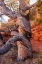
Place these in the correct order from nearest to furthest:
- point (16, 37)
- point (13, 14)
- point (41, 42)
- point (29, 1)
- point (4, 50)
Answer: point (4, 50) → point (16, 37) → point (13, 14) → point (29, 1) → point (41, 42)

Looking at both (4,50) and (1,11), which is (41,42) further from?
(4,50)

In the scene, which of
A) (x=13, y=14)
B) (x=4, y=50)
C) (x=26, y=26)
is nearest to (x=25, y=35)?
(x=26, y=26)

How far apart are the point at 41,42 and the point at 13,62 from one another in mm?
885

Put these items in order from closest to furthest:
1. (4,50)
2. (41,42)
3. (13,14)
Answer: (4,50), (13,14), (41,42)

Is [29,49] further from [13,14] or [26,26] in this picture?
[13,14]

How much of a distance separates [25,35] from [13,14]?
420 millimetres

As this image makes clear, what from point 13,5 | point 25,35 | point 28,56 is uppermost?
point 13,5

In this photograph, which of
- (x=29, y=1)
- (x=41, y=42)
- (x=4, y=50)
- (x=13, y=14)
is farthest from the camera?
(x=41, y=42)

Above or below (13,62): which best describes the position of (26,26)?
above

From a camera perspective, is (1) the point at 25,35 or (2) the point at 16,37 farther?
(1) the point at 25,35

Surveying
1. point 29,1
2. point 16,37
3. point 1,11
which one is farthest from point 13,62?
point 29,1

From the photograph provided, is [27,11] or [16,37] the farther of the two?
[27,11]

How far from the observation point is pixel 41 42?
3.82 m

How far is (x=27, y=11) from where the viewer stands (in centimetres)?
342
